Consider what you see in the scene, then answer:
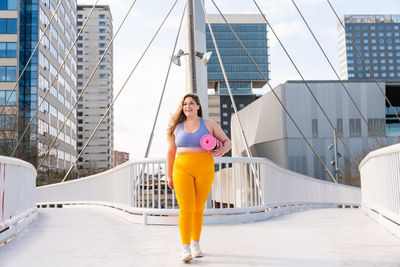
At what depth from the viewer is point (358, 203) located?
15.0m

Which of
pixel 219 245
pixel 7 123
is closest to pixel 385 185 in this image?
pixel 219 245

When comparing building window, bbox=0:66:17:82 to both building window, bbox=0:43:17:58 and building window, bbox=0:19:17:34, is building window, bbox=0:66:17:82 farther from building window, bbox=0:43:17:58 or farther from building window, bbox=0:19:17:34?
building window, bbox=0:19:17:34

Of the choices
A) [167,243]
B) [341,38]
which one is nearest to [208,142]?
[167,243]

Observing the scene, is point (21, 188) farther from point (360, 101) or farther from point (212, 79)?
point (212, 79)

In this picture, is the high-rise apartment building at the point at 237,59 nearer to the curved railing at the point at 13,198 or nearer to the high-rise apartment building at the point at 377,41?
the high-rise apartment building at the point at 377,41

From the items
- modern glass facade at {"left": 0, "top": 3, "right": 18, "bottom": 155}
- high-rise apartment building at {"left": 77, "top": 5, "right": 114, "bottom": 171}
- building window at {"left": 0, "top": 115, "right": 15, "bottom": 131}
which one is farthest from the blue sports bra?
high-rise apartment building at {"left": 77, "top": 5, "right": 114, "bottom": 171}

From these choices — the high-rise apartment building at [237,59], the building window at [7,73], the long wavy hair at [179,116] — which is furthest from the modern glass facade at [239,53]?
the long wavy hair at [179,116]

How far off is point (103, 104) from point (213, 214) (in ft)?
401

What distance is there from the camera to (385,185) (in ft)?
17.2

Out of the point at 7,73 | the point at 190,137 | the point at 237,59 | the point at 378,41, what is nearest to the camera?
the point at 190,137

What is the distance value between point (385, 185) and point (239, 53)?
11608 centimetres

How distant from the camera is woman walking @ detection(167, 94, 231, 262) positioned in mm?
3615

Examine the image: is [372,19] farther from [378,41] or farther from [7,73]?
[7,73]

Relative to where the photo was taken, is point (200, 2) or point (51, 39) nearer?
point (200, 2)
